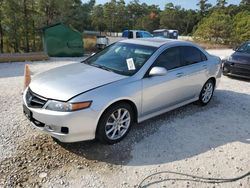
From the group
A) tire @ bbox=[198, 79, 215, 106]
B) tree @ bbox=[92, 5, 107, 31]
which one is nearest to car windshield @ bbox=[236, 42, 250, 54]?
tire @ bbox=[198, 79, 215, 106]

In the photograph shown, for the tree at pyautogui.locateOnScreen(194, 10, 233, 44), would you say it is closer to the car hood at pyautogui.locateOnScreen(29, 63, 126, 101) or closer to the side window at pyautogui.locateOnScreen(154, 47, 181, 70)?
the side window at pyautogui.locateOnScreen(154, 47, 181, 70)

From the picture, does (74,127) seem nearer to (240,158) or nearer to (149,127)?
(149,127)

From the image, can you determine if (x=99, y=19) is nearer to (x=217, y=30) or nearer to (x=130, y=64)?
(x=217, y=30)

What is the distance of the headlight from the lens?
315cm

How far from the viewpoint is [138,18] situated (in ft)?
163

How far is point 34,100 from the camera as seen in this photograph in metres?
3.41

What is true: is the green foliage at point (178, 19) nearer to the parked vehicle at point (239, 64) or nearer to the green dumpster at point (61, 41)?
the green dumpster at point (61, 41)

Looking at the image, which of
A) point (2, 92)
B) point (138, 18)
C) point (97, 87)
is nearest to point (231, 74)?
point (97, 87)

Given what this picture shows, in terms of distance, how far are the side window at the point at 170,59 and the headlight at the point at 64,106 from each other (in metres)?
1.50

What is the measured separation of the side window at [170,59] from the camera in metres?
4.20

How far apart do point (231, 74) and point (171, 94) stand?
485cm

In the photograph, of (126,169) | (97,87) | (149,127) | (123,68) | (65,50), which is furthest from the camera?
(65,50)

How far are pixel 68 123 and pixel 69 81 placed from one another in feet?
2.31

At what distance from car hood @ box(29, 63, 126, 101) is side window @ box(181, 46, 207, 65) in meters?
1.63
